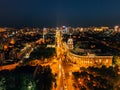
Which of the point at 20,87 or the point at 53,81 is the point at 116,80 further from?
the point at 20,87

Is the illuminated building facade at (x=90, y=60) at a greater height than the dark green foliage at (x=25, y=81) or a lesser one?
greater

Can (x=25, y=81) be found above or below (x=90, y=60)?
below

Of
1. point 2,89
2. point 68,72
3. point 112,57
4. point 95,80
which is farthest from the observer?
point 112,57

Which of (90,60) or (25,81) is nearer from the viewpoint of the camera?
(25,81)

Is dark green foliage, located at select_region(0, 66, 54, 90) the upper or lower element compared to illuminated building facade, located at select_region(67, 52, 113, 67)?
lower

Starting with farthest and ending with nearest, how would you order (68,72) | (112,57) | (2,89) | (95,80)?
1. (112,57)
2. (68,72)
3. (95,80)
4. (2,89)

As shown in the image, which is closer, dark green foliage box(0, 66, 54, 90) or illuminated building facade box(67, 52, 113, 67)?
dark green foliage box(0, 66, 54, 90)

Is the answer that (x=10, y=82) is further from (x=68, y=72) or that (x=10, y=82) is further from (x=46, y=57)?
(x=46, y=57)

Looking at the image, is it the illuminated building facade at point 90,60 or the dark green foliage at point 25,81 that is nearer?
the dark green foliage at point 25,81

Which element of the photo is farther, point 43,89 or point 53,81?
point 53,81

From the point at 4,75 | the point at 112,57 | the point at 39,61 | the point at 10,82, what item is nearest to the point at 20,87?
the point at 10,82
